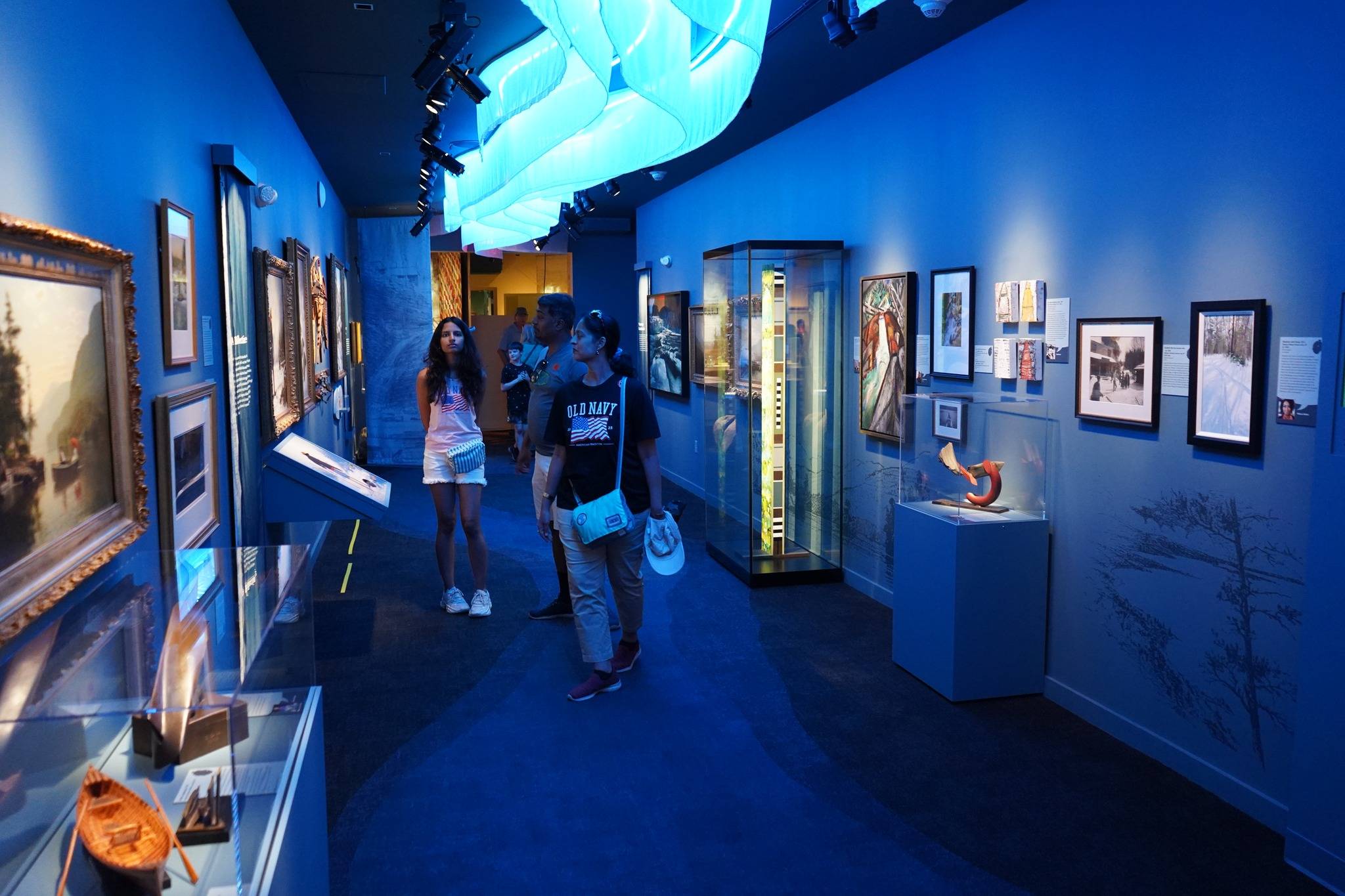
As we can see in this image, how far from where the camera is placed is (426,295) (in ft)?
45.1

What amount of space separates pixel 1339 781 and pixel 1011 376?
2.50 m

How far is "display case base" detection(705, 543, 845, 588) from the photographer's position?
696 centimetres

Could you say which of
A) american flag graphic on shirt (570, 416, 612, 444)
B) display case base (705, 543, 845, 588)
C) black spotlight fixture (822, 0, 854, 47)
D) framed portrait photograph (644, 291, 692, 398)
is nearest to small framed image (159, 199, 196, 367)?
american flag graphic on shirt (570, 416, 612, 444)

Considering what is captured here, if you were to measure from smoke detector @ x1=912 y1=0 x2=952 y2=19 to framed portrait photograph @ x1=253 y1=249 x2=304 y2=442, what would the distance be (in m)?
3.36

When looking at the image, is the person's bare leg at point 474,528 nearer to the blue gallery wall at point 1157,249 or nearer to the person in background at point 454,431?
the person in background at point 454,431

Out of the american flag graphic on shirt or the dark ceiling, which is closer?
the american flag graphic on shirt

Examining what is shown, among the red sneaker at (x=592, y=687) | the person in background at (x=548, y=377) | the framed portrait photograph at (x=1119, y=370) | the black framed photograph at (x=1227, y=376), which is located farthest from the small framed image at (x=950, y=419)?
the red sneaker at (x=592, y=687)

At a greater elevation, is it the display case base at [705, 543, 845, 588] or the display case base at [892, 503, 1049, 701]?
the display case base at [892, 503, 1049, 701]

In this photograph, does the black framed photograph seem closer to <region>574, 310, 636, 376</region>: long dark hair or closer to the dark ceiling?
the dark ceiling

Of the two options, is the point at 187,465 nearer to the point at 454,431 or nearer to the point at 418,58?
→ the point at 454,431

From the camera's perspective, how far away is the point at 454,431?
592 centimetres

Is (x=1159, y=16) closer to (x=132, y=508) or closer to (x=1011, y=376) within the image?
(x=1011, y=376)

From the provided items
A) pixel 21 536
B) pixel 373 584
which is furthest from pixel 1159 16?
pixel 373 584

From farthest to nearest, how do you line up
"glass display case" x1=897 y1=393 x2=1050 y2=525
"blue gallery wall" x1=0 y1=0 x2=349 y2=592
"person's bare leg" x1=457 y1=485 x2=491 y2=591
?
"person's bare leg" x1=457 y1=485 x2=491 y2=591, "glass display case" x1=897 y1=393 x2=1050 y2=525, "blue gallery wall" x1=0 y1=0 x2=349 y2=592
